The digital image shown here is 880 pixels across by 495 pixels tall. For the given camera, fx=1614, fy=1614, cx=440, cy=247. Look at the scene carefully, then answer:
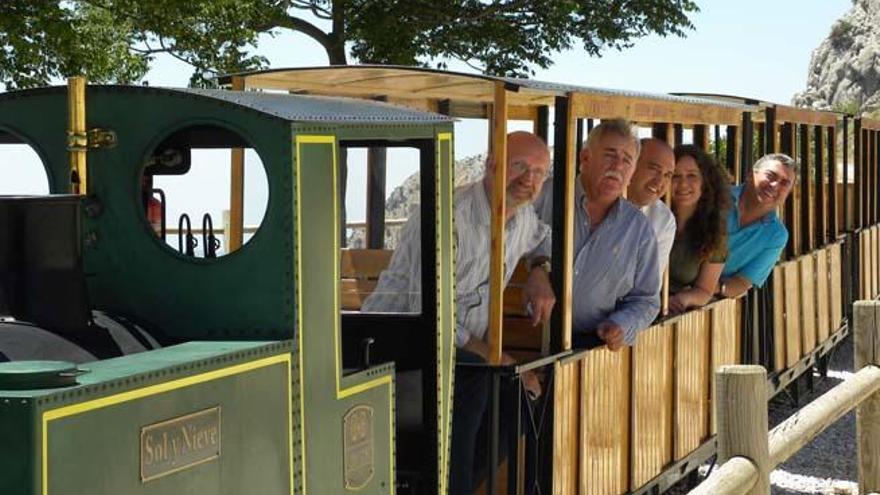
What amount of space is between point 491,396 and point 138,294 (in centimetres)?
179

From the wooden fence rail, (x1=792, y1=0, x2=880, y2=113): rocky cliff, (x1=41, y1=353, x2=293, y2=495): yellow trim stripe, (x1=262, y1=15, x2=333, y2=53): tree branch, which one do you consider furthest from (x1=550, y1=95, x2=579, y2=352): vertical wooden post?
(x1=792, y1=0, x2=880, y2=113): rocky cliff

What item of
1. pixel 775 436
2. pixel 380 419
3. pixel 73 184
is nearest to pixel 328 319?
pixel 380 419

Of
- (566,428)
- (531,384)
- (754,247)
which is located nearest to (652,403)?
(566,428)

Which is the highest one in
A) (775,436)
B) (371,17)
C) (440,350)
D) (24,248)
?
(371,17)

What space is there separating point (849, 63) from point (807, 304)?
91.0 metres

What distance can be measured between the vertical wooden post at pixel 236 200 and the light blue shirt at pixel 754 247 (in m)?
4.85

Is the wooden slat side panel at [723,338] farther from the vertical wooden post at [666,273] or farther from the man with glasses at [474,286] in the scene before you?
the man with glasses at [474,286]

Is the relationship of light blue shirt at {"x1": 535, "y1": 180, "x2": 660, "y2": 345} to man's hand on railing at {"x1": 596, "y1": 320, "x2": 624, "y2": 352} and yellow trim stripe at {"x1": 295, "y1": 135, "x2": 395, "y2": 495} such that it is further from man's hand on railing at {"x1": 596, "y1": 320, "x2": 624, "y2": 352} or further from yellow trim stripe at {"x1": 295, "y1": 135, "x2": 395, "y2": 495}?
yellow trim stripe at {"x1": 295, "y1": 135, "x2": 395, "y2": 495}

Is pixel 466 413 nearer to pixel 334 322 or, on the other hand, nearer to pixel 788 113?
pixel 334 322

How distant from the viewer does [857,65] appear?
324 feet

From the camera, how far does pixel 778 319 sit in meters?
11.6

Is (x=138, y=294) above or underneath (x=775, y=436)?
above

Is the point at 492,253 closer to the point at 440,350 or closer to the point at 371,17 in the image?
the point at 440,350

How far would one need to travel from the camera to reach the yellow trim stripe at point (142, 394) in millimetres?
3387
